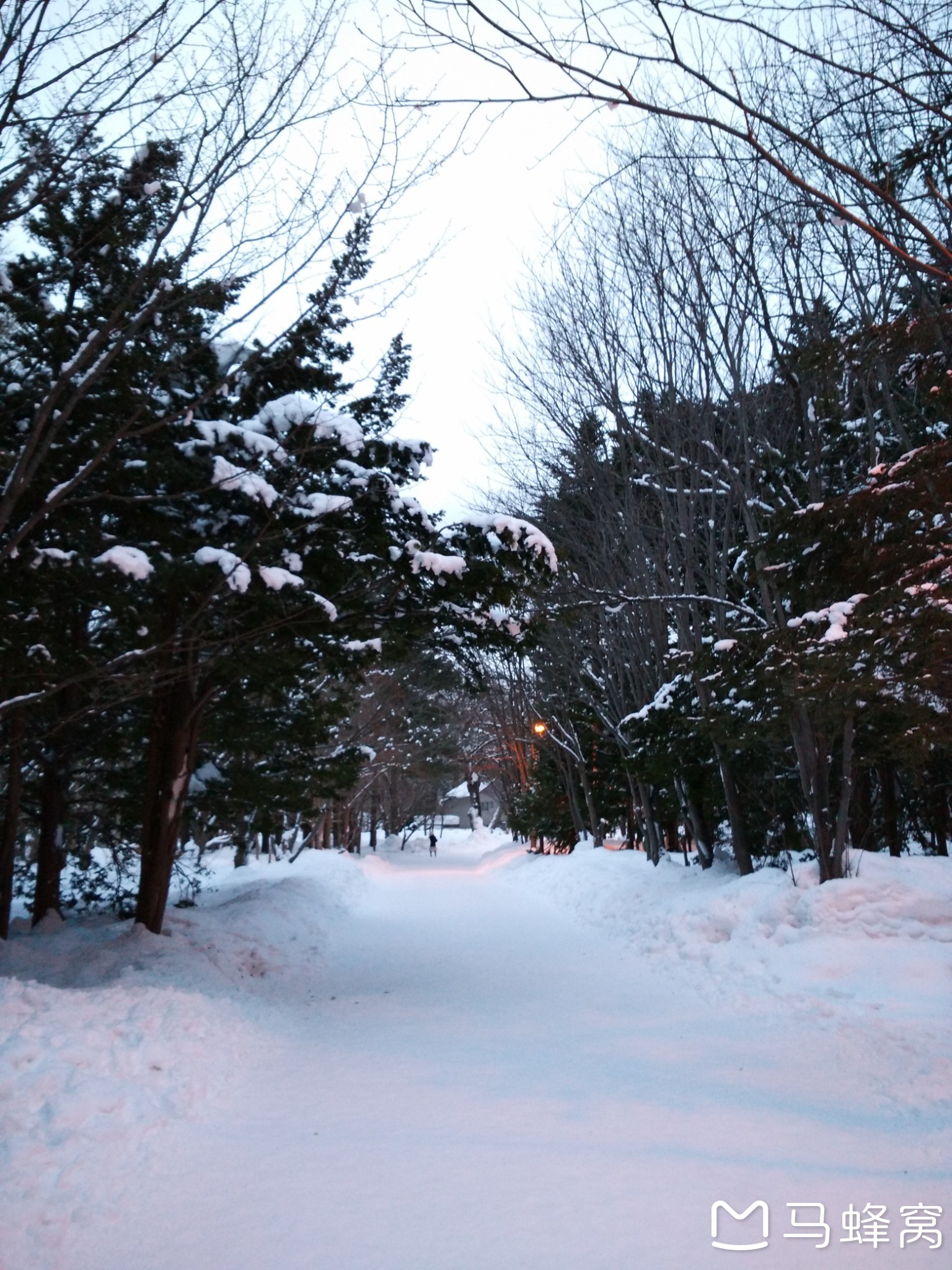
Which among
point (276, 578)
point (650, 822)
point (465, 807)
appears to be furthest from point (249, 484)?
point (465, 807)

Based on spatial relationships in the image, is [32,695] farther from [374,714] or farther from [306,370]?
[374,714]

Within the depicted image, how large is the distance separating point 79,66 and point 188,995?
6.81m

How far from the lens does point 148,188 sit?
18.9ft

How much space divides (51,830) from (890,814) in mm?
14821

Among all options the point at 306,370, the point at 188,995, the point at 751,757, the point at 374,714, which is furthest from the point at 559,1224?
the point at 374,714

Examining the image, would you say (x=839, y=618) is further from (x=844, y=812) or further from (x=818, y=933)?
(x=844, y=812)

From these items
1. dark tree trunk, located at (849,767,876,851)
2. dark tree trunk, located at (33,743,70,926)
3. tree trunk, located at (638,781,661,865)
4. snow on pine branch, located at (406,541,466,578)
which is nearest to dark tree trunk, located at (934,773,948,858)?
dark tree trunk, located at (849,767,876,851)

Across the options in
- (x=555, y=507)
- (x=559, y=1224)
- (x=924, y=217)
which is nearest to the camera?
(x=559, y=1224)

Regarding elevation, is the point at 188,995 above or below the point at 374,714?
below

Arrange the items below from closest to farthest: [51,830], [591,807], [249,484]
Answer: [249,484] → [51,830] → [591,807]
